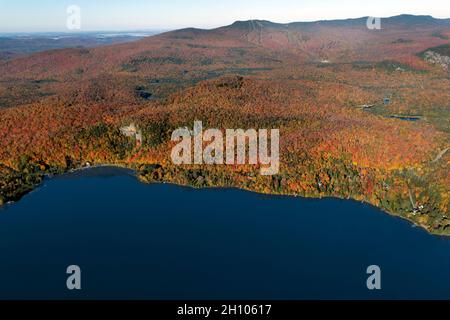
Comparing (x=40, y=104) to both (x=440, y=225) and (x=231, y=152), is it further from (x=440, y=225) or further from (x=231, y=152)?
(x=440, y=225)

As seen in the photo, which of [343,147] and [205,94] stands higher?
[205,94]

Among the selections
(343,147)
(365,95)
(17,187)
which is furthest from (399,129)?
(17,187)

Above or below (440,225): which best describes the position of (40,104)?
above

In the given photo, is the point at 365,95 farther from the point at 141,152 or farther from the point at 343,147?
the point at 141,152

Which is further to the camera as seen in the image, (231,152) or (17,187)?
(231,152)

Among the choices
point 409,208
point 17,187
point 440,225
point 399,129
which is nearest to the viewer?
point 440,225

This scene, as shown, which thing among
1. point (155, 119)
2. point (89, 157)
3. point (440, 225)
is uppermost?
point (155, 119)

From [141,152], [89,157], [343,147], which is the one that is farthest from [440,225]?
[89,157]

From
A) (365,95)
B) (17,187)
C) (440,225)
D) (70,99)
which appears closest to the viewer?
(440,225)

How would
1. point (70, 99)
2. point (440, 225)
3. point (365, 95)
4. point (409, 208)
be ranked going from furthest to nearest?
point (365, 95) < point (70, 99) < point (409, 208) < point (440, 225)
